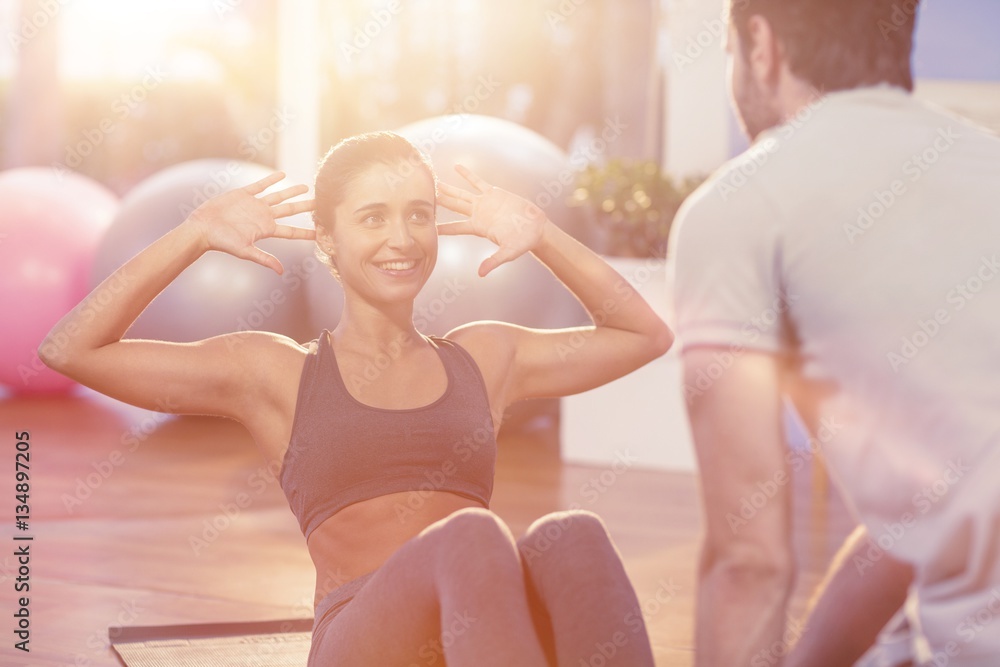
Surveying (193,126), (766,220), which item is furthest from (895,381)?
(193,126)

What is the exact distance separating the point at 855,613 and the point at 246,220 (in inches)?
43.8

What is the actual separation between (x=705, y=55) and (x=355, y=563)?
384cm

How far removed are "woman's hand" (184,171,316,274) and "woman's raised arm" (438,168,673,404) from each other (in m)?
0.26

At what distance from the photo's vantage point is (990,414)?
1.27 meters

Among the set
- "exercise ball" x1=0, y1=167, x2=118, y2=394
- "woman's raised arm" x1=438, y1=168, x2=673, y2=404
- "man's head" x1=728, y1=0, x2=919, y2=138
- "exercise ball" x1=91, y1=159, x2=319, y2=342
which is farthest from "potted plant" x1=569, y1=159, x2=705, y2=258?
"man's head" x1=728, y1=0, x2=919, y2=138

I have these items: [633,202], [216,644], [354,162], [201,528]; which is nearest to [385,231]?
[354,162]

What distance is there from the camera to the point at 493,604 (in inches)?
60.4

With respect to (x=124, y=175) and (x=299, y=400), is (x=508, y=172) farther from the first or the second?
(x=124, y=175)

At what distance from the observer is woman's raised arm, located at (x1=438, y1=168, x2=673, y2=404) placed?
6.27 ft

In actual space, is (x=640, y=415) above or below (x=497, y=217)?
below

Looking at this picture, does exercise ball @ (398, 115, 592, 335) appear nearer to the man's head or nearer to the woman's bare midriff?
the woman's bare midriff

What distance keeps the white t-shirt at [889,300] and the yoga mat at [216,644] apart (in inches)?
54.5

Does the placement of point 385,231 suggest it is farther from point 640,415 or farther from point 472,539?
point 640,415

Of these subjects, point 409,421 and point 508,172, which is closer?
point 409,421
